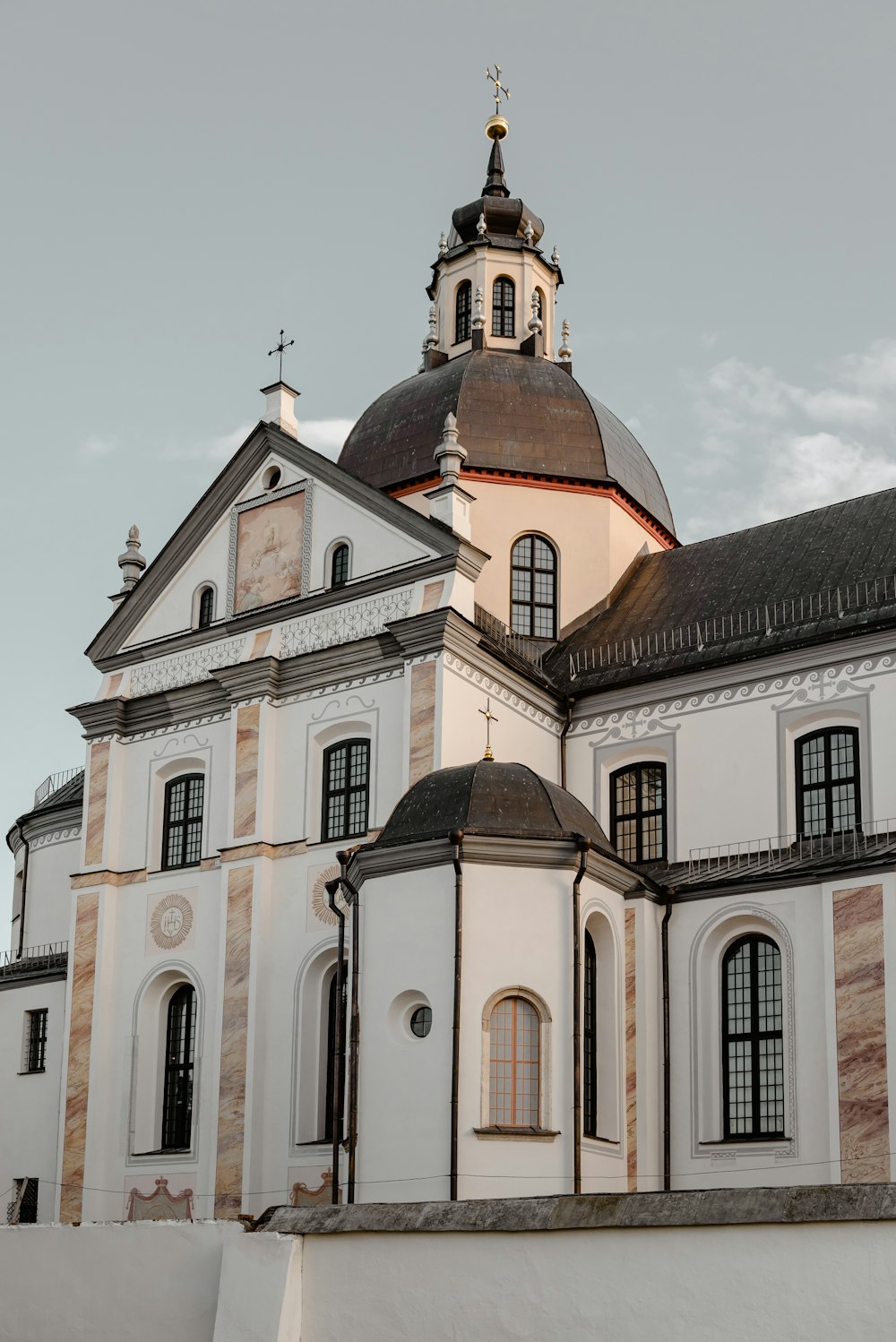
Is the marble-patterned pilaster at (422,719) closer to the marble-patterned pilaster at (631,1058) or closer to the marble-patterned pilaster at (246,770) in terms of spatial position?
the marble-patterned pilaster at (246,770)

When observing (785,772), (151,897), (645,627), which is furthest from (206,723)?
(785,772)

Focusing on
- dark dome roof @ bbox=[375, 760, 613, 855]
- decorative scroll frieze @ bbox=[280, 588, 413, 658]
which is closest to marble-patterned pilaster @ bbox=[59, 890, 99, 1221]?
decorative scroll frieze @ bbox=[280, 588, 413, 658]

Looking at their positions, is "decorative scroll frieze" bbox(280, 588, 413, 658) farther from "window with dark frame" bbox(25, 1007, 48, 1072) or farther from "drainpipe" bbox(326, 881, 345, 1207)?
"window with dark frame" bbox(25, 1007, 48, 1072)

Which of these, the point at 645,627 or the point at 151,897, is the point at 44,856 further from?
the point at 645,627

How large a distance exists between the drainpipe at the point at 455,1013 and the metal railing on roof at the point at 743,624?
7.95 m

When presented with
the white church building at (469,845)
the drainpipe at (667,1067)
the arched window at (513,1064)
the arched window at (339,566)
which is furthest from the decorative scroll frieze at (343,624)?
the arched window at (513,1064)

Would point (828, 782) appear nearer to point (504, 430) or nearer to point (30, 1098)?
point (504, 430)

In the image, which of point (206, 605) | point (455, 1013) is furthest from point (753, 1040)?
point (206, 605)

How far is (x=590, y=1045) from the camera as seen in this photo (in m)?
25.3

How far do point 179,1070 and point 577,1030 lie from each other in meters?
9.26

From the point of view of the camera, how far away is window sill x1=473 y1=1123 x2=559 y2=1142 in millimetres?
22531

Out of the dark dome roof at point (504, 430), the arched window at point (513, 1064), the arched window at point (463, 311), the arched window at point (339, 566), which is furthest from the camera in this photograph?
the arched window at point (463, 311)

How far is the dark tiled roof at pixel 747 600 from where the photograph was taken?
28703 mm

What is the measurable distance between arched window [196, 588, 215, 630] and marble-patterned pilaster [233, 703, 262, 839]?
2.64m
